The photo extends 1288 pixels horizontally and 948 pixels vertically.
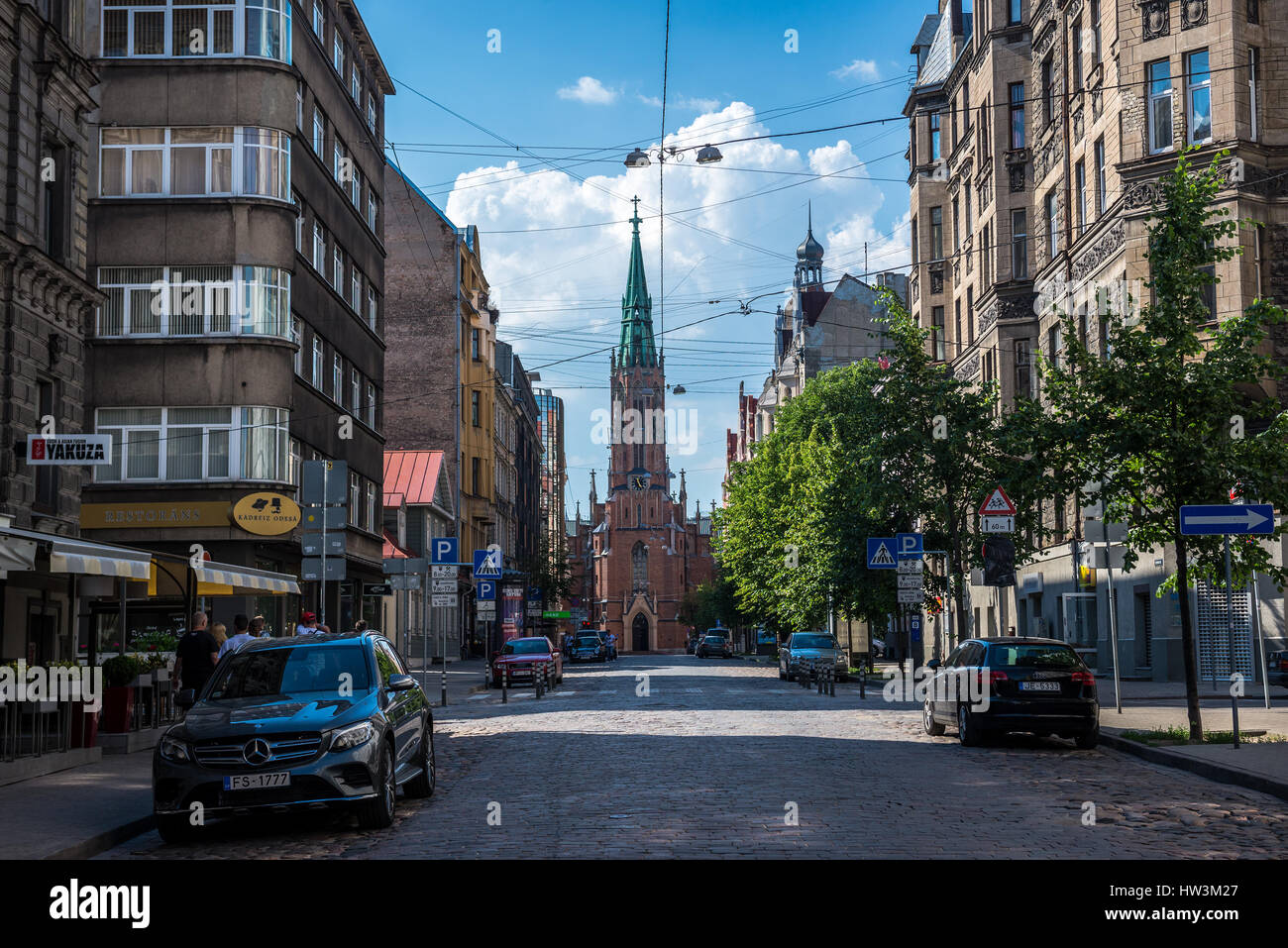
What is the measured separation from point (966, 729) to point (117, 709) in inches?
440

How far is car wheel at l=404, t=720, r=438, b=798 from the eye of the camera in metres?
13.2

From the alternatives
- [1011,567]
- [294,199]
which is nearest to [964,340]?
[294,199]

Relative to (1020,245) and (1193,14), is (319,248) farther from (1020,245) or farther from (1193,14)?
(1020,245)

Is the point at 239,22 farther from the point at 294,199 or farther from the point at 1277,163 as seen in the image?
the point at 1277,163

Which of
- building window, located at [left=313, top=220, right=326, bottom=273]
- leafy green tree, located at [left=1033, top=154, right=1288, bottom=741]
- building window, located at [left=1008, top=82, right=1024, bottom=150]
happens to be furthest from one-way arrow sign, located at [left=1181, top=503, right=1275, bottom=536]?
building window, located at [left=1008, top=82, right=1024, bottom=150]

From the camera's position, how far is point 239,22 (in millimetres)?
33188

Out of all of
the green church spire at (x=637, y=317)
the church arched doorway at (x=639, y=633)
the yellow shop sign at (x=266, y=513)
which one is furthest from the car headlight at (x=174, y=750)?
the church arched doorway at (x=639, y=633)

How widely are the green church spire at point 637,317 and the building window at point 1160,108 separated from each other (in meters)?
100

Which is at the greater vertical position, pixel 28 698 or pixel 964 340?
pixel 964 340

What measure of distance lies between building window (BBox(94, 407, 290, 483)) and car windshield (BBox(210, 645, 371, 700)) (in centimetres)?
2108

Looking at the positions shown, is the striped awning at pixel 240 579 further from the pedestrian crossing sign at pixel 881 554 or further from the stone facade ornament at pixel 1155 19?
the stone facade ornament at pixel 1155 19

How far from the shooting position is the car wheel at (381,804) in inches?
440

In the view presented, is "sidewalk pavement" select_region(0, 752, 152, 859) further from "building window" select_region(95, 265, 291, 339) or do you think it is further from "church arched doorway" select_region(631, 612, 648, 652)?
"church arched doorway" select_region(631, 612, 648, 652)

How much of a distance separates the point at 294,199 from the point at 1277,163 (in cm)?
2306
